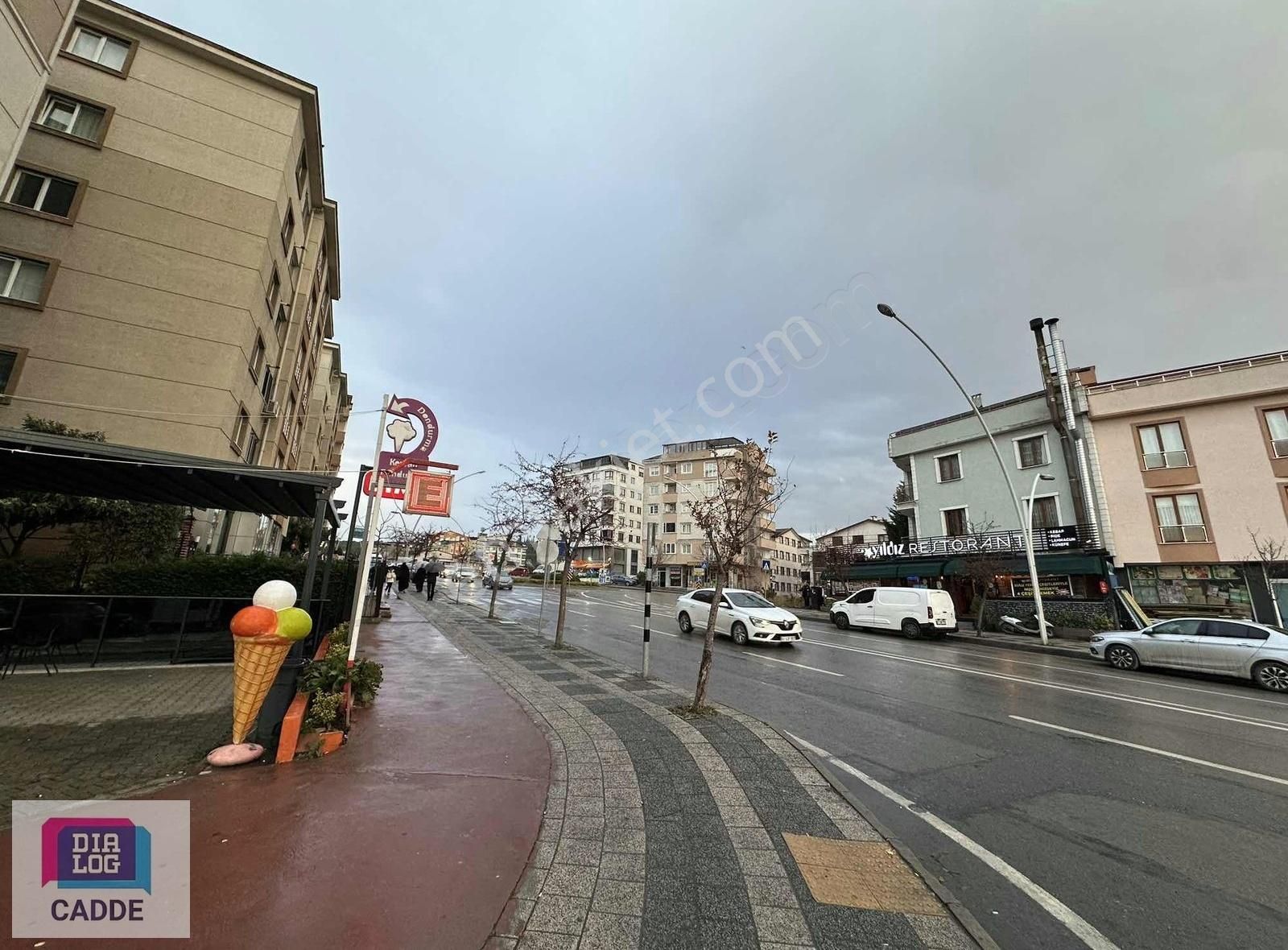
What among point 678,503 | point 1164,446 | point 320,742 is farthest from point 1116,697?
point 678,503

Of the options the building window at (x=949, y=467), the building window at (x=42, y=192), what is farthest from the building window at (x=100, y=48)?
the building window at (x=949, y=467)

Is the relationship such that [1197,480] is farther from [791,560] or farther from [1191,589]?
[791,560]

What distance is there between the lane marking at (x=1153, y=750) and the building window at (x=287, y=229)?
25.9 meters

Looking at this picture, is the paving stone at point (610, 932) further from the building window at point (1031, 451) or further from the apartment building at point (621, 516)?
the apartment building at point (621, 516)

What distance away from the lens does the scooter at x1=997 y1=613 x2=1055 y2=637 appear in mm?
21406

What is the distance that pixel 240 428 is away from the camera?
18125 millimetres

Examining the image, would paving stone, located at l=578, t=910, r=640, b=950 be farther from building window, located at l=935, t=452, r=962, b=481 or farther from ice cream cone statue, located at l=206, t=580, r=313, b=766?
building window, located at l=935, t=452, r=962, b=481

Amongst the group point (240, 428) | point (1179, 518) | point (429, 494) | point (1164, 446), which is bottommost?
point (429, 494)

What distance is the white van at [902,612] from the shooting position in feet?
64.2

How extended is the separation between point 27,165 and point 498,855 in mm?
22897

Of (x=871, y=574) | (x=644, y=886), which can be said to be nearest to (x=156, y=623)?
(x=644, y=886)

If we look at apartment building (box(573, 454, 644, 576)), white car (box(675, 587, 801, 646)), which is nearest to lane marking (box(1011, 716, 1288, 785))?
white car (box(675, 587, 801, 646))

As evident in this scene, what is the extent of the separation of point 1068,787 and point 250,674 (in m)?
8.24

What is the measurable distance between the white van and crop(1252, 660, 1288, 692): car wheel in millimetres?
8050
